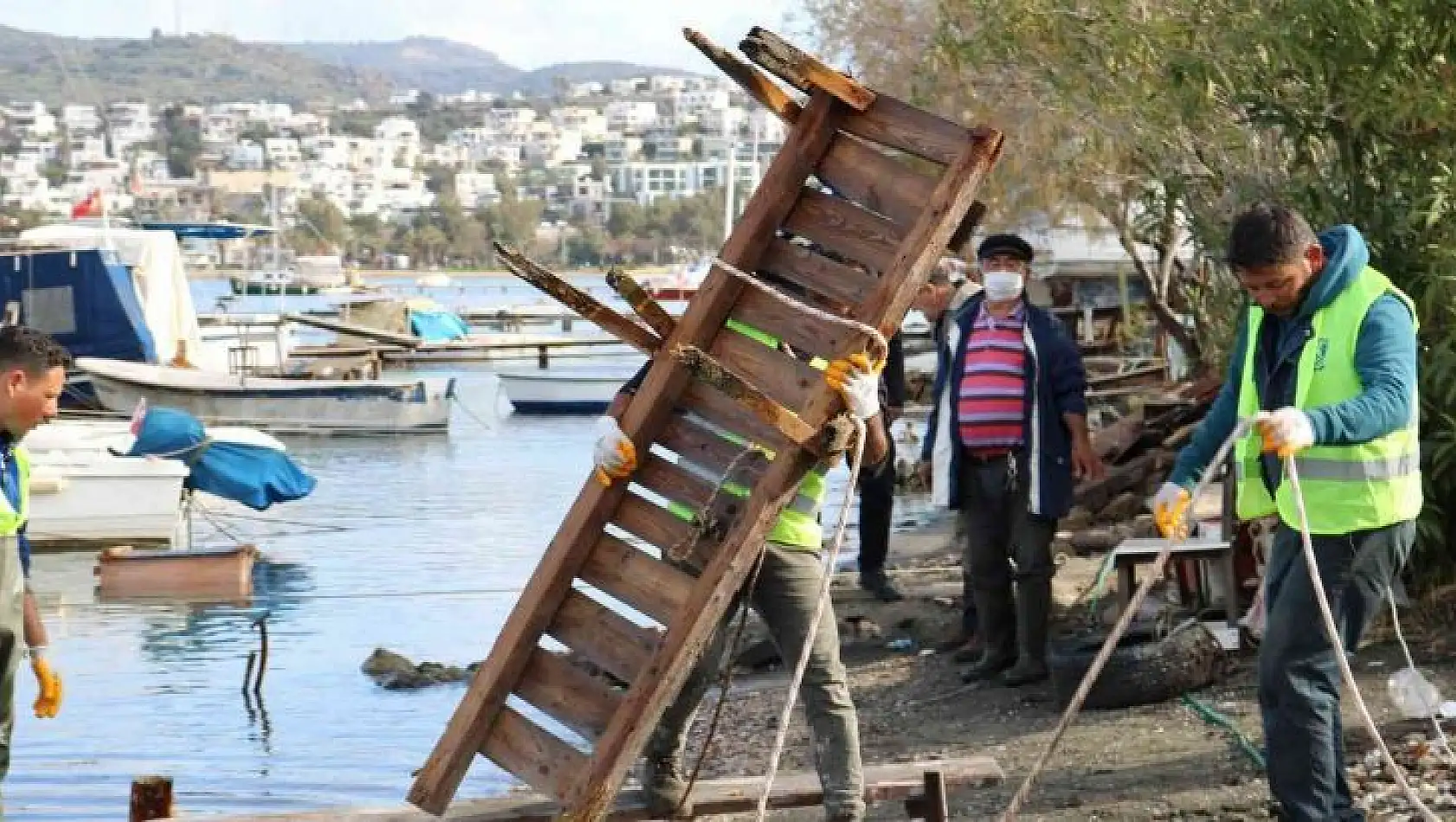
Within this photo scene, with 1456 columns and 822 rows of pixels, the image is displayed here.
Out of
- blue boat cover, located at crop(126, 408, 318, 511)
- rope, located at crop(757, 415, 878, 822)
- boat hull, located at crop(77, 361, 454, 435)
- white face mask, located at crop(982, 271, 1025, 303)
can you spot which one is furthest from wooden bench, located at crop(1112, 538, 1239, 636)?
boat hull, located at crop(77, 361, 454, 435)

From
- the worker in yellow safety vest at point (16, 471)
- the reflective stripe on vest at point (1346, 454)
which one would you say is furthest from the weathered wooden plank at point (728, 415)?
the worker in yellow safety vest at point (16, 471)

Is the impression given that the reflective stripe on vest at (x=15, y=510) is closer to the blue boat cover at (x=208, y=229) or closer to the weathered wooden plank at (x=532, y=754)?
the weathered wooden plank at (x=532, y=754)

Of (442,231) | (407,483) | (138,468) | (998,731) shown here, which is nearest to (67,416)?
(407,483)

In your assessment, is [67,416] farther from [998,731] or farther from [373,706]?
[998,731]

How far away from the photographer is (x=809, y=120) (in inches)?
282

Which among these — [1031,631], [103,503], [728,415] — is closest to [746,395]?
[728,415]

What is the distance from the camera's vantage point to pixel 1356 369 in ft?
22.1

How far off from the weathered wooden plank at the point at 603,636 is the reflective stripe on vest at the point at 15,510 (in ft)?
5.55

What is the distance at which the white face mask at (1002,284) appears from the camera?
34.4 feet

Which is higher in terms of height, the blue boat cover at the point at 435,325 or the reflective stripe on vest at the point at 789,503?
the reflective stripe on vest at the point at 789,503

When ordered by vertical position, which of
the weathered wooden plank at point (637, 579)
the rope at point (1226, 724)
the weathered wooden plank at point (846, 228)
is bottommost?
the rope at point (1226, 724)

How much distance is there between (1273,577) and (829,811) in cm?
163

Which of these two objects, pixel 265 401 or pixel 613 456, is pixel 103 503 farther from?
pixel 265 401

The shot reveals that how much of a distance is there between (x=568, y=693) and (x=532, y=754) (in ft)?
0.73
